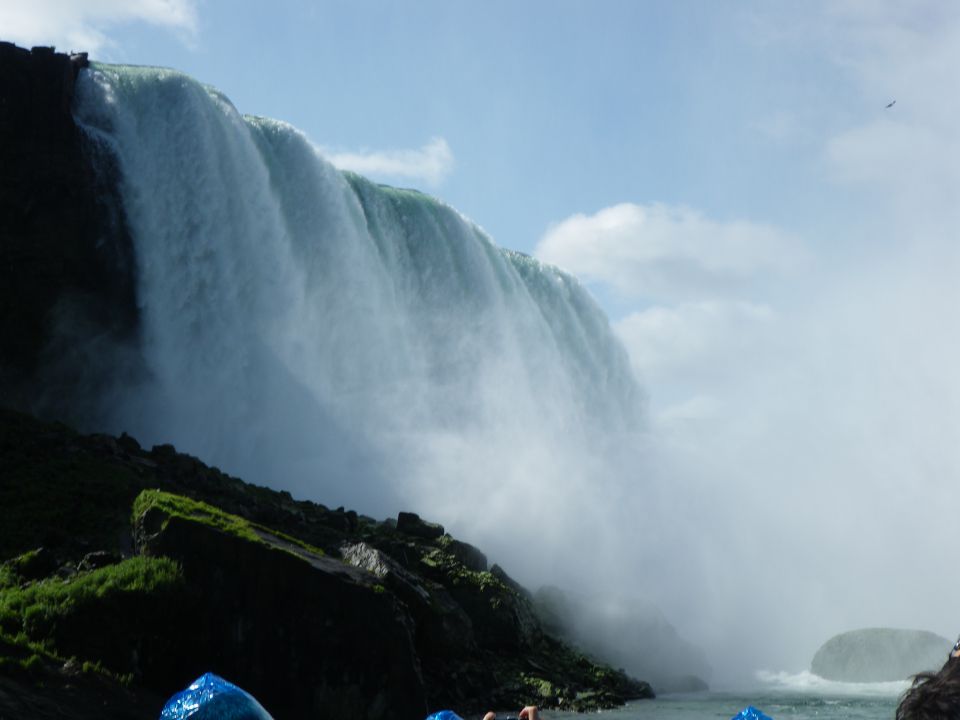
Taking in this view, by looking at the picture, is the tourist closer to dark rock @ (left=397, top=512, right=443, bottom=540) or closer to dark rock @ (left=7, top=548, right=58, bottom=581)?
dark rock @ (left=7, top=548, right=58, bottom=581)

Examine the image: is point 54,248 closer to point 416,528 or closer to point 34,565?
point 416,528

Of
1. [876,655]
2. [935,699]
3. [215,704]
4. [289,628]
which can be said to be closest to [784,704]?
[876,655]

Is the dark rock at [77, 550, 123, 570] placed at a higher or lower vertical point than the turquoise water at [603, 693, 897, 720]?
higher

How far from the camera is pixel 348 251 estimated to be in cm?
3809

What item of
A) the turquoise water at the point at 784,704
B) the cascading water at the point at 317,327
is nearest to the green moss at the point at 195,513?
the turquoise water at the point at 784,704

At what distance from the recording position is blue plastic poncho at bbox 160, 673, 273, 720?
A: 4.16 meters

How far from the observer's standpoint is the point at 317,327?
37.3 m

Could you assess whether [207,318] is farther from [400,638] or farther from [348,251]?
[400,638]

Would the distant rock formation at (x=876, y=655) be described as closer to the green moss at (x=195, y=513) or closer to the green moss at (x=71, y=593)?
the green moss at (x=195, y=513)

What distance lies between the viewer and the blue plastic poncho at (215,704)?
4156mm

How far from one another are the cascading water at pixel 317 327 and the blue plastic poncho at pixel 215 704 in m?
27.6

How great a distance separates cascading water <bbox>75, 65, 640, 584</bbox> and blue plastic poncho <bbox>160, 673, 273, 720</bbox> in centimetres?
2759

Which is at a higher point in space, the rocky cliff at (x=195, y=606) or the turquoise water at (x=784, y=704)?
the rocky cliff at (x=195, y=606)

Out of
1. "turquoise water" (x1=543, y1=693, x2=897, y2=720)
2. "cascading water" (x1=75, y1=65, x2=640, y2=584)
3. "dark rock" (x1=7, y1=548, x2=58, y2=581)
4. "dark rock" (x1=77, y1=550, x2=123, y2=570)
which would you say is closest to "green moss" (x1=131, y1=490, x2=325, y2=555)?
"dark rock" (x1=77, y1=550, x2=123, y2=570)
